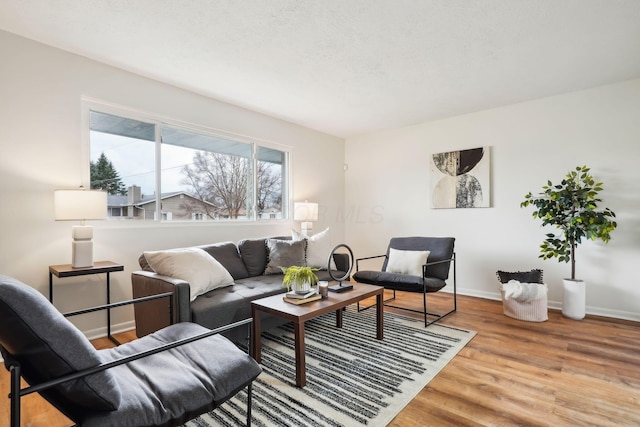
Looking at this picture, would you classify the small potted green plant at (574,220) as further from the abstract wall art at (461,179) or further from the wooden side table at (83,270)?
the wooden side table at (83,270)

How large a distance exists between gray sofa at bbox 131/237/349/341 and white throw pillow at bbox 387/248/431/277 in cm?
83

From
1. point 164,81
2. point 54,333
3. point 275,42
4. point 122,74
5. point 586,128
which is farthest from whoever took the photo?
point 586,128

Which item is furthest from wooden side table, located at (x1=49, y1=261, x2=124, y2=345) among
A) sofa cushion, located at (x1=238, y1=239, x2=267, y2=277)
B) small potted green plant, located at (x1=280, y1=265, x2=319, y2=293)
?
small potted green plant, located at (x1=280, y1=265, x2=319, y2=293)

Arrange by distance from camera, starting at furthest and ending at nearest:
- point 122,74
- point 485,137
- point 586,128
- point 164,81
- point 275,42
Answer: point 485,137, point 586,128, point 164,81, point 122,74, point 275,42

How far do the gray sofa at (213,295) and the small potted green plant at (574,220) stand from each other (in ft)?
7.98

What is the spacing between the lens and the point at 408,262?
11.7 feet

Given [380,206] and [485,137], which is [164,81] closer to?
[380,206]

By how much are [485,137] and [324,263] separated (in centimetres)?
266

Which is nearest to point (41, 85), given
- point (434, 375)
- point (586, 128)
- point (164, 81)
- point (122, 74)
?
point (122, 74)

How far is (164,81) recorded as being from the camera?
335cm

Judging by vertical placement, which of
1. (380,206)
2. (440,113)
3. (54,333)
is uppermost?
(440,113)

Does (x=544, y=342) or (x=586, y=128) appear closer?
(x=544, y=342)

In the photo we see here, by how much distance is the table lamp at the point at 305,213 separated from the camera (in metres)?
4.51

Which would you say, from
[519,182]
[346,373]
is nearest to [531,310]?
[519,182]
